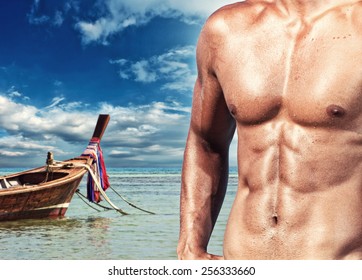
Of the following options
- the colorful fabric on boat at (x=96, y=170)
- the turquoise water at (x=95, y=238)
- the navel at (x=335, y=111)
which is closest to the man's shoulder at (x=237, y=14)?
the navel at (x=335, y=111)

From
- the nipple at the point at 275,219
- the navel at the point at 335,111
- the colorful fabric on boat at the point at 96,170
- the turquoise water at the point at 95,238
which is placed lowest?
the nipple at the point at 275,219

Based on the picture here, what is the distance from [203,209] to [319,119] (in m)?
0.42

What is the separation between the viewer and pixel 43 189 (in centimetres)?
1323

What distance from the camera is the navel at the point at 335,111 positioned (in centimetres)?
143

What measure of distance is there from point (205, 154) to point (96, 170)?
1326 cm

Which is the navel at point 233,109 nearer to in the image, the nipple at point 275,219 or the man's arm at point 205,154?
the man's arm at point 205,154

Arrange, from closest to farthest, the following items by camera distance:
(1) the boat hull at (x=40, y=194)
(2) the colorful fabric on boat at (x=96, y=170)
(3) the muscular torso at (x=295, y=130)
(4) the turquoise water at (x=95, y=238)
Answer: (3) the muscular torso at (x=295, y=130), (4) the turquoise water at (x=95, y=238), (1) the boat hull at (x=40, y=194), (2) the colorful fabric on boat at (x=96, y=170)

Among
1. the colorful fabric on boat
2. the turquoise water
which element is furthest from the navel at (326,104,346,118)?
the colorful fabric on boat

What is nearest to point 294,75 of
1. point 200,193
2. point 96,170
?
point 200,193

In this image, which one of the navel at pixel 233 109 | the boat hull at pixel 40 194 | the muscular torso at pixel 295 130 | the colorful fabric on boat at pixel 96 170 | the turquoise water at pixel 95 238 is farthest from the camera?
the colorful fabric on boat at pixel 96 170

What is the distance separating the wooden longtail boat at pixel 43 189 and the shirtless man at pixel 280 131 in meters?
11.2

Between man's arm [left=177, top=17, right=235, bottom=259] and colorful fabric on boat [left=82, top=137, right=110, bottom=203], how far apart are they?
1287 centimetres
